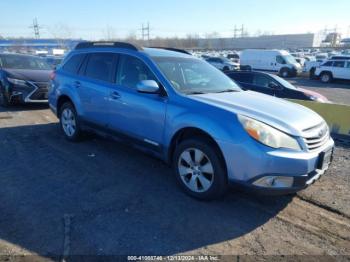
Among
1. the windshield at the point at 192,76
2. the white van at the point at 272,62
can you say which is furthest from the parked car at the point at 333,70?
the windshield at the point at 192,76

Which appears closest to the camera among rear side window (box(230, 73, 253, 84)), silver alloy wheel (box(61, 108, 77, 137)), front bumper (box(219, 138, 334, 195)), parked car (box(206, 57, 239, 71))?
front bumper (box(219, 138, 334, 195))

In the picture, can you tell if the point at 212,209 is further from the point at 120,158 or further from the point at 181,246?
the point at 120,158

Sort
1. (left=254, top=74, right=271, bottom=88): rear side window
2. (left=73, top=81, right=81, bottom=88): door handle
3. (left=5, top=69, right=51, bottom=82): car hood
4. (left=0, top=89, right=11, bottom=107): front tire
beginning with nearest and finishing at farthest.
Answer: (left=73, top=81, right=81, bottom=88): door handle, (left=5, top=69, right=51, bottom=82): car hood, (left=0, top=89, right=11, bottom=107): front tire, (left=254, top=74, right=271, bottom=88): rear side window

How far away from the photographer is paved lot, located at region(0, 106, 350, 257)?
3018mm

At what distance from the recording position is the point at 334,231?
132 inches

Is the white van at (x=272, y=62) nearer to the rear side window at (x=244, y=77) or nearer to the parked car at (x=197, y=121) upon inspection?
the rear side window at (x=244, y=77)

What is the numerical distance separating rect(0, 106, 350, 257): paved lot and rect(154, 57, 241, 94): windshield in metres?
1.35

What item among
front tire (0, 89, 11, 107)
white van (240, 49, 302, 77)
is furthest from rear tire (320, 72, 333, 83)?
front tire (0, 89, 11, 107)

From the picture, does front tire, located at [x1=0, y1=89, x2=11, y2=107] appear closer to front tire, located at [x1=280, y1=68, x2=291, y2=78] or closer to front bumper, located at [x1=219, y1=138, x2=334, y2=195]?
front bumper, located at [x1=219, y1=138, x2=334, y2=195]

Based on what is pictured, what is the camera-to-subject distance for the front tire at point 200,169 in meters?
3.58

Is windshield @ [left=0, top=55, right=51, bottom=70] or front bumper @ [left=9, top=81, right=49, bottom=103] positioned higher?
windshield @ [left=0, top=55, right=51, bottom=70]

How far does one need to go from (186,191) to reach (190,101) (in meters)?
1.13

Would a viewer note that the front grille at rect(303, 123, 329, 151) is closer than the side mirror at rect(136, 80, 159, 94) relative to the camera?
Yes

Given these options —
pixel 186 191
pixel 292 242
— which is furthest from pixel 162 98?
pixel 292 242
